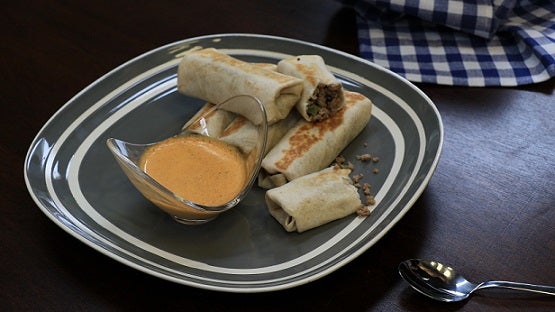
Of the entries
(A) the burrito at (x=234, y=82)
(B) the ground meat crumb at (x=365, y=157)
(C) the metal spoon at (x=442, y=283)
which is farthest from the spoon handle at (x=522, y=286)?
(A) the burrito at (x=234, y=82)

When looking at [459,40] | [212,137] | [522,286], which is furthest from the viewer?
[459,40]

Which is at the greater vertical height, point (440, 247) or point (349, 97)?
point (349, 97)

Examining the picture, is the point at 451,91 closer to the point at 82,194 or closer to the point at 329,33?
the point at 329,33

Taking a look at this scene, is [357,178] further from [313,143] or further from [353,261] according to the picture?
[353,261]

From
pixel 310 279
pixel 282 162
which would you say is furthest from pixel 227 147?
pixel 310 279

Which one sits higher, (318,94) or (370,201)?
(318,94)

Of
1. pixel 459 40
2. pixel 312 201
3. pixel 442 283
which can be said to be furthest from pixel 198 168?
pixel 459 40

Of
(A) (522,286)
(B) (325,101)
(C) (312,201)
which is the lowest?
(A) (522,286)
